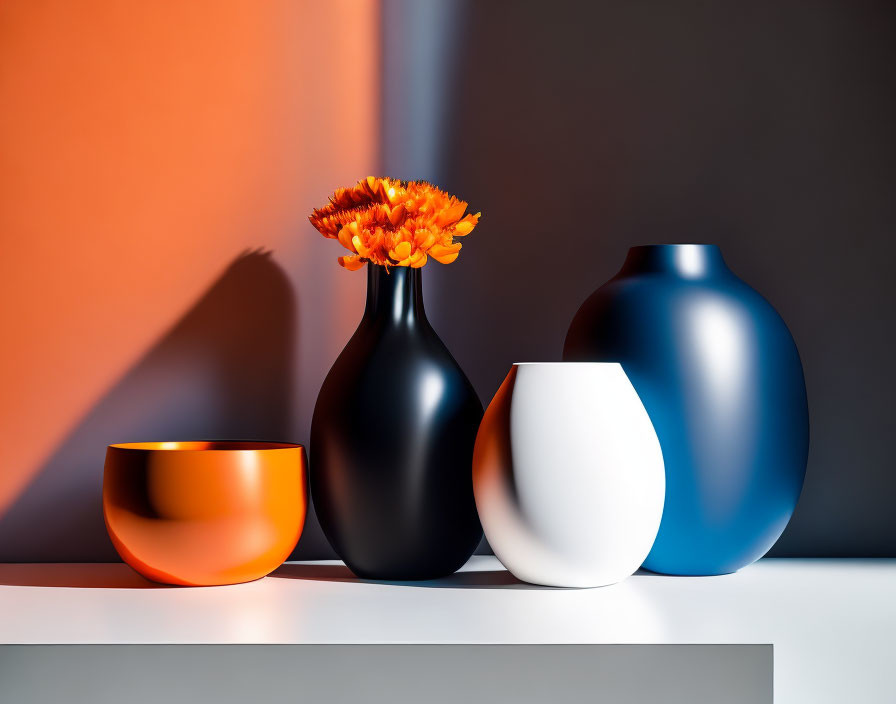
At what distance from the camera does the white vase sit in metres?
0.61

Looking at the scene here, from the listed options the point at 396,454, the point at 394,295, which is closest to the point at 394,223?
the point at 394,295

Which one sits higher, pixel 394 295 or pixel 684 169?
pixel 684 169

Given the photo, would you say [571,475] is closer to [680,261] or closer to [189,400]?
[680,261]

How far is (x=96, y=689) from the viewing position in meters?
0.49

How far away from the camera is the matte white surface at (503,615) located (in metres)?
0.52

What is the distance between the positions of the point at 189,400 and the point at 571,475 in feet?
1.19

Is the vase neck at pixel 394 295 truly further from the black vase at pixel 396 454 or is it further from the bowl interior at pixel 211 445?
the bowl interior at pixel 211 445

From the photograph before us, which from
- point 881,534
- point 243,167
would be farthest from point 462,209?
point 881,534

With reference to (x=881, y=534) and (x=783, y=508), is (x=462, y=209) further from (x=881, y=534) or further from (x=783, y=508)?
(x=881, y=534)

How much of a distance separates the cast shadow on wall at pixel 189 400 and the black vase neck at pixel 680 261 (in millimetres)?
311

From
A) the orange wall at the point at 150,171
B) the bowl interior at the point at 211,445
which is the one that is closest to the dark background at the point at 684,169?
the orange wall at the point at 150,171

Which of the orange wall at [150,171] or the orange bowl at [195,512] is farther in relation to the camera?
the orange wall at [150,171]

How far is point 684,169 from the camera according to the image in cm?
81

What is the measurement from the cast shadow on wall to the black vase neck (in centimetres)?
31
